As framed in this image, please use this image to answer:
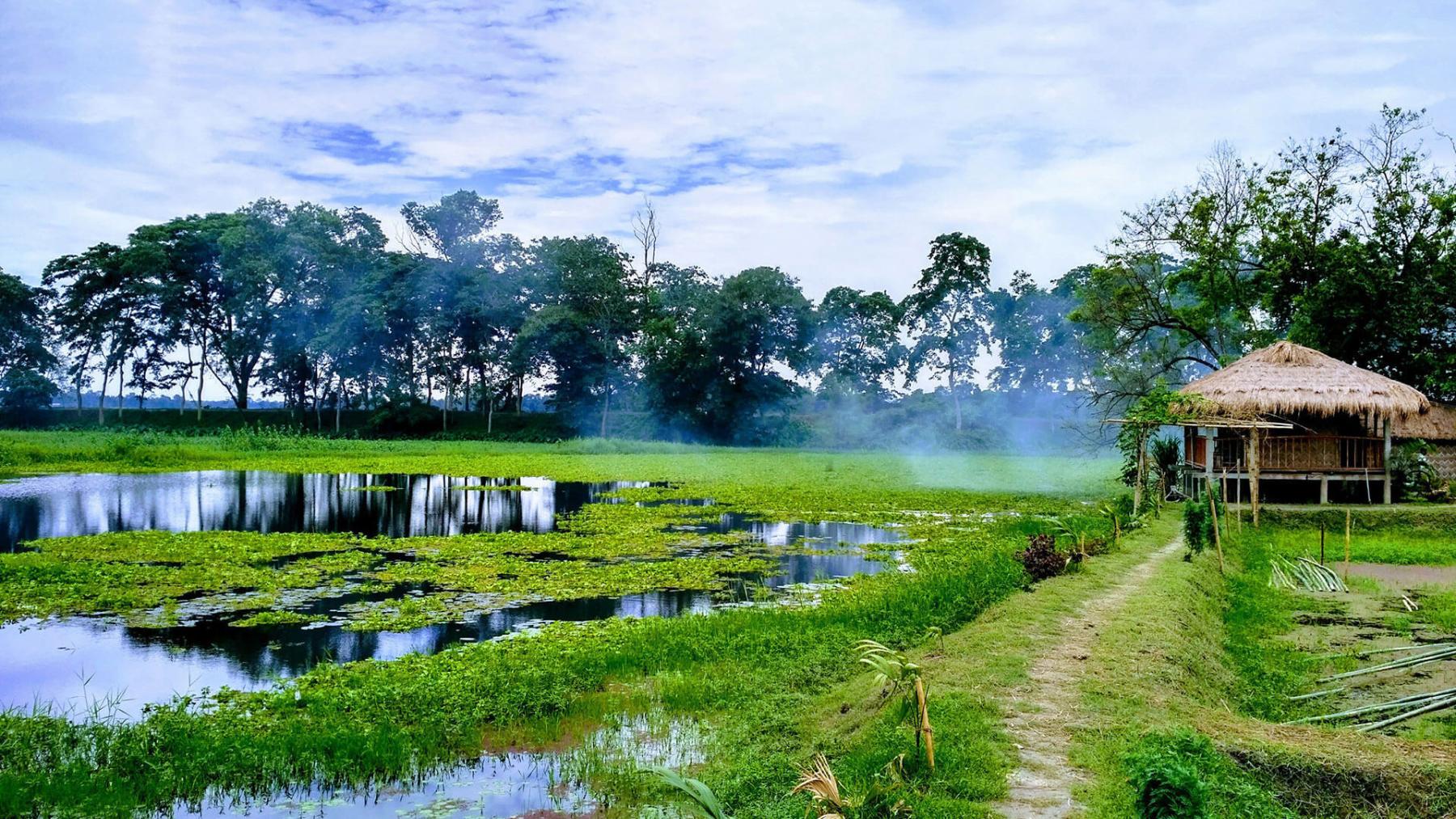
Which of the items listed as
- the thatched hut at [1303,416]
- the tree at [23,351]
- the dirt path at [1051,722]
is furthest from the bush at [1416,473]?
the tree at [23,351]

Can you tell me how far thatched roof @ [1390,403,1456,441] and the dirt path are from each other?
12360 millimetres

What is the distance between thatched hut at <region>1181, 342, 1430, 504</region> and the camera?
1514 centimetres

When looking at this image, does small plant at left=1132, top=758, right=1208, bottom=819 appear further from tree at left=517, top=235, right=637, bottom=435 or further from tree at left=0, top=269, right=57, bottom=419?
tree at left=0, top=269, right=57, bottom=419

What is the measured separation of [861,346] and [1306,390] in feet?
94.7

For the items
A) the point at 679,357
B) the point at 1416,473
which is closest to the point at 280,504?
the point at 1416,473

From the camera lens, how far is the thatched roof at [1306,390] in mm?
15062

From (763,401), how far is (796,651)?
3480 centimetres

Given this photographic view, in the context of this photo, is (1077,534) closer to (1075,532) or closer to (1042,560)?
(1075,532)

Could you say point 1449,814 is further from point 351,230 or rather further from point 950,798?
point 351,230

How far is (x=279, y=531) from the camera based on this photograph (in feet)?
45.7

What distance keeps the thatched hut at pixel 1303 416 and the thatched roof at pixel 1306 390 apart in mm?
13

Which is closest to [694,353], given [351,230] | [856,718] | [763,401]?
[763,401]

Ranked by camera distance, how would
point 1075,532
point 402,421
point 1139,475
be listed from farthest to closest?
1. point 402,421
2. point 1139,475
3. point 1075,532

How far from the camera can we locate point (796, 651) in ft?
23.8
